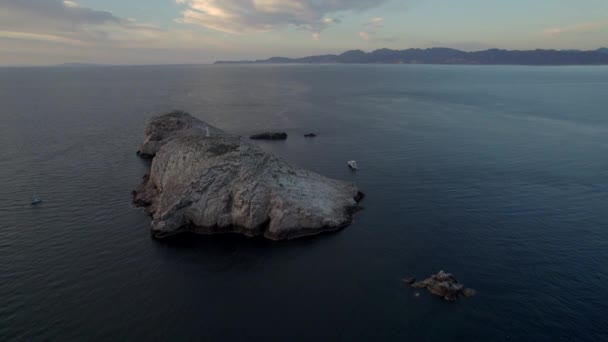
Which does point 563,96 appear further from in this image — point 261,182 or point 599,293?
point 261,182

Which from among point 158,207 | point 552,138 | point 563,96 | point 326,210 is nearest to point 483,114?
point 552,138

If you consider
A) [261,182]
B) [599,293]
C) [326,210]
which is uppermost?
[261,182]

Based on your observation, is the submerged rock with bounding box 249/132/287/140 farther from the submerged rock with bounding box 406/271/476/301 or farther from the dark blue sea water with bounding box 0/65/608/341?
the submerged rock with bounding box 406/271/476/301

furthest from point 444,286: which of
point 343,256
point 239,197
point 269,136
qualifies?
point 269,136

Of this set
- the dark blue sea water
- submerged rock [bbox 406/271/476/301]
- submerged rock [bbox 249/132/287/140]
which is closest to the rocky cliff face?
the dark blue sea water

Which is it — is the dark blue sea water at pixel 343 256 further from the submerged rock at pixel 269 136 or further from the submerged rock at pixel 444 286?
the submerged rock at pixel 269 136

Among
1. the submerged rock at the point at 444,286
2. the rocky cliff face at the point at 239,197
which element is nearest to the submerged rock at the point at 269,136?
the rocky cliff face at the point at 239,197
